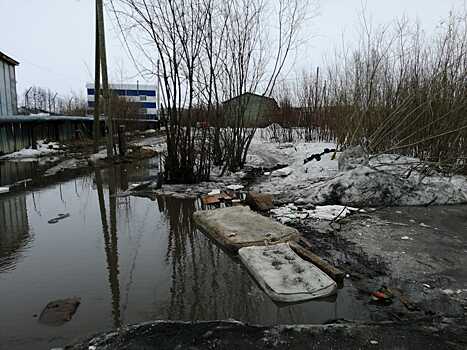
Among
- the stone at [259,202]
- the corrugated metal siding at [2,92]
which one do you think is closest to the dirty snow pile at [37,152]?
the corrugated metal siding at [2,92]

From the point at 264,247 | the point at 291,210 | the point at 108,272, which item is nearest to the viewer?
the point at 108,272

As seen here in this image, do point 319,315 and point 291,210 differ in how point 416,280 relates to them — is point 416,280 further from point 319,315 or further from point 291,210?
point 291,210

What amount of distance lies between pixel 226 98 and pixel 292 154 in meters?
4.90

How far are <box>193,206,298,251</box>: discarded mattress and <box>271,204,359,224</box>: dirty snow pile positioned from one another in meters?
0.57

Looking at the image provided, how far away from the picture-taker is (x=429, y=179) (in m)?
6.87

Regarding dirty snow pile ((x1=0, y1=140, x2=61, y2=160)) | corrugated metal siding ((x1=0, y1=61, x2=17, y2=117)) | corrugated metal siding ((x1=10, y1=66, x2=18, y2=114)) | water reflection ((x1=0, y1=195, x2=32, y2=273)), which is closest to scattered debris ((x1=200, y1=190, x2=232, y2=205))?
water reflection ((x1=0, y1=195, x2=32, y2=273))

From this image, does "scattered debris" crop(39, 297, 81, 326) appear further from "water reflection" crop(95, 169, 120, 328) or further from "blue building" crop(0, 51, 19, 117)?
"blue building" crop(0, 51, 19, 117)

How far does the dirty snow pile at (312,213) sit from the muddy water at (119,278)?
1.36 metres

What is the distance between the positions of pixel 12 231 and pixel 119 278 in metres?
2.40

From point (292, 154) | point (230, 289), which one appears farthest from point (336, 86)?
point (230, 289)

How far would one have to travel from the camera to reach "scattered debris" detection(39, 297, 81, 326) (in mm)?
2699

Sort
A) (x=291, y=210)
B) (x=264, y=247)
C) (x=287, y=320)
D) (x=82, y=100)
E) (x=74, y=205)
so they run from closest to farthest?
(x=287, y=320) → (x=264, y=247) → (x=291, y=210) → (x=74, y=205) → (x=82, y=100)

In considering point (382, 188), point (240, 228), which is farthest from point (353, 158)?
point (240, 228)

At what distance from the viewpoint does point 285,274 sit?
3297 mm
